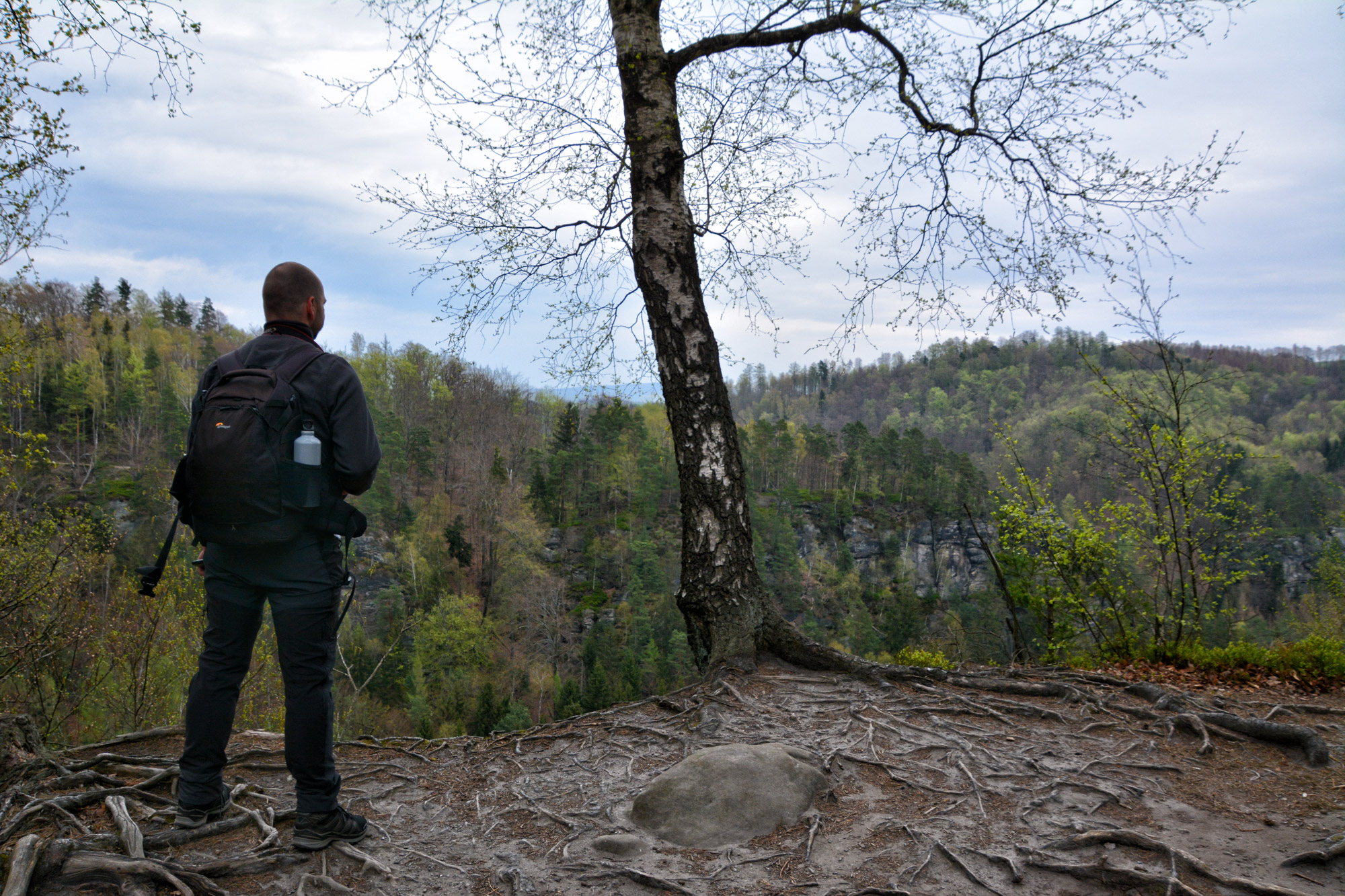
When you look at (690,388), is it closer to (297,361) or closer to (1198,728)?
(297,361)

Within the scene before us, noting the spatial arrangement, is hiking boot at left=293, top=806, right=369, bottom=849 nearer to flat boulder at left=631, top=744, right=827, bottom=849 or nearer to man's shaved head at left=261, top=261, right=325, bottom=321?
flat boulder at left=631, top=744, right=827, bottom=849

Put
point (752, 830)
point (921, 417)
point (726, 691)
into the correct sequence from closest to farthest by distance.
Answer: point (752, 830), point (726, 691), point (921, 417)

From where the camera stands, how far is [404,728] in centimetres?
3453

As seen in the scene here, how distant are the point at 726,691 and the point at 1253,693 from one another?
3660 millimetres

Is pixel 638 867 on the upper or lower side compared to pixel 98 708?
upper

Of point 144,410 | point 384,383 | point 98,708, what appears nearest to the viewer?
point 98,708

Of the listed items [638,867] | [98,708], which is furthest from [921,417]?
[638,867]

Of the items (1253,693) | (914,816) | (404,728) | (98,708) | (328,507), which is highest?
(328,507)

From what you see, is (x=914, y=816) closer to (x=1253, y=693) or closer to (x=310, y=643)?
(x=310, y=643)

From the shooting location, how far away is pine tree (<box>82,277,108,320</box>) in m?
73.2

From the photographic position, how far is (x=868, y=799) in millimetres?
3082

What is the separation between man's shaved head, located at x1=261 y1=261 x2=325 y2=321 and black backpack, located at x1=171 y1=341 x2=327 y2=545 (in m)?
0.31

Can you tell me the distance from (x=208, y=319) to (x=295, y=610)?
99448mm

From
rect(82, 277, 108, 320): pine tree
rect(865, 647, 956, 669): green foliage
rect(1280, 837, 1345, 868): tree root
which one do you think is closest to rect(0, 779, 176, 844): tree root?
rect(1280, 837, 1345, 868): tree root
